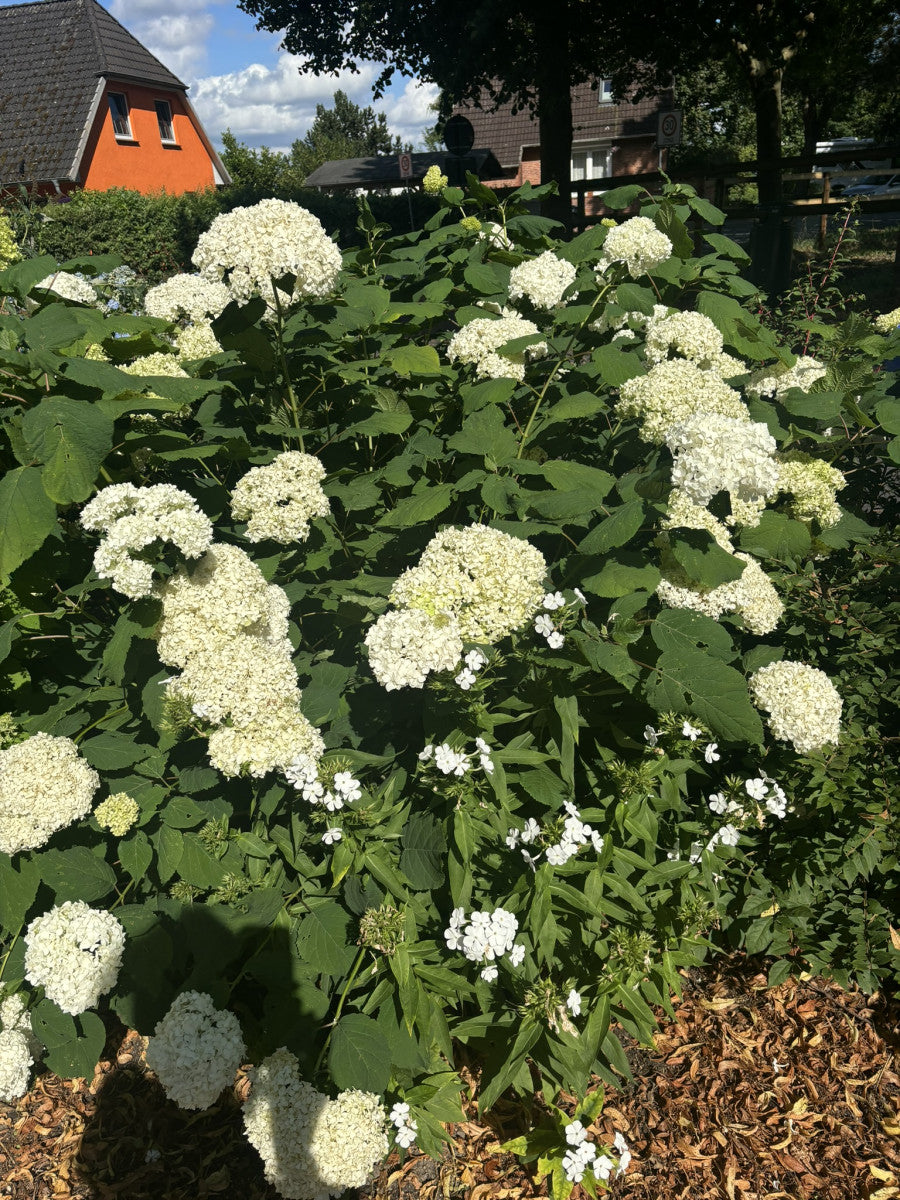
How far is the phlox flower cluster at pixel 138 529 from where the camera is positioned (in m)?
2.12

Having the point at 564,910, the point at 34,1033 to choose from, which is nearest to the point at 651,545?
the point at 564,910

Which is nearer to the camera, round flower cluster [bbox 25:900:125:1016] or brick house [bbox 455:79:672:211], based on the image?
round flower cluster [bbox 25:900:125:1016]

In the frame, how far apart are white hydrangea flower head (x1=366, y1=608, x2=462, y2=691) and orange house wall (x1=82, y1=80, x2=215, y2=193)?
28.5 m

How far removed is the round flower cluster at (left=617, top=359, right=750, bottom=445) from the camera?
7.94 feet

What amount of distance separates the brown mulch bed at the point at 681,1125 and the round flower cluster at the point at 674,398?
2.21 m

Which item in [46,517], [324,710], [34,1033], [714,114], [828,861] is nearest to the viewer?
[46,517]

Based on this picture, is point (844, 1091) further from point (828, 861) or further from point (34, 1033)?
point (34, 1033)

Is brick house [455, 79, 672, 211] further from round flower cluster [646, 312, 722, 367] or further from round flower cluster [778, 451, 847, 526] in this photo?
round flower cluster [778, 451, 847, 526]

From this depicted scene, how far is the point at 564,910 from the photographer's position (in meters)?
2.43

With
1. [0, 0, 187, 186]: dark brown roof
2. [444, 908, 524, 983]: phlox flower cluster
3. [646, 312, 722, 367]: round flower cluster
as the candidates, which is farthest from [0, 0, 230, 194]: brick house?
[444, 908, 524, 983]: phlox flower cluster

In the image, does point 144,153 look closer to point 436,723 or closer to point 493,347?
point 493,347

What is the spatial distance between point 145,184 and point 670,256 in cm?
Answer: 3409

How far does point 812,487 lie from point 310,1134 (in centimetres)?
238

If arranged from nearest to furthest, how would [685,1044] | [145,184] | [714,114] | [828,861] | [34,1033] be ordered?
[34,1033]
[828,861]
[685,1044]
[145,184]
[714,114]
